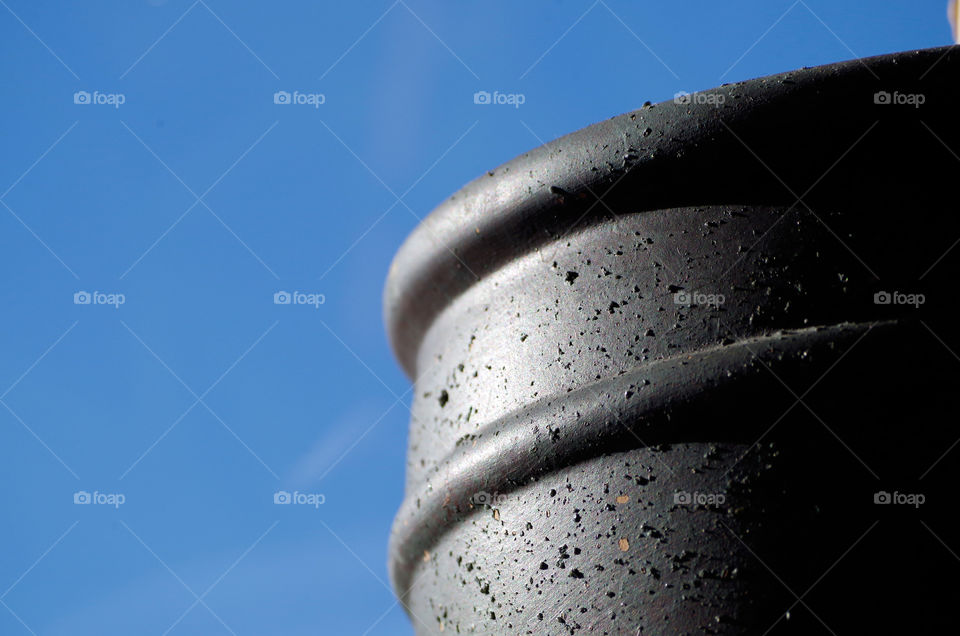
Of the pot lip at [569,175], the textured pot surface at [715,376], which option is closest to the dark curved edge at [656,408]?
the textured pot surface at [715,376]

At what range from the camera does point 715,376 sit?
69 cm

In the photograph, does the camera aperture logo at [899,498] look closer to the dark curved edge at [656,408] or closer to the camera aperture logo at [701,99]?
the dark curved edge at [656,408]

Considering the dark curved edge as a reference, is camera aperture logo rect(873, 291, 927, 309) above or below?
above

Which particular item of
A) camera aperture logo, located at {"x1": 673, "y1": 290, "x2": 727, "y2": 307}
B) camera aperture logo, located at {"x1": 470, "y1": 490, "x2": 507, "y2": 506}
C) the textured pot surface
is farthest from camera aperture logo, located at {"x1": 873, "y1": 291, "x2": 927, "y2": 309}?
camera aperture logo, located at {"x1": 470, "y1": 490, "x2": 507, "y2": 506}

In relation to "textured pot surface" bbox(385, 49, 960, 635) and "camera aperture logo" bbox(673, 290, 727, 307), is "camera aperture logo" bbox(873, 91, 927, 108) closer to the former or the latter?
"textured pot surface" bbox(385, 49, 960, 635)

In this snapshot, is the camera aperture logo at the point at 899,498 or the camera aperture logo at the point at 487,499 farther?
the camera aperture logo at the point at 487,499

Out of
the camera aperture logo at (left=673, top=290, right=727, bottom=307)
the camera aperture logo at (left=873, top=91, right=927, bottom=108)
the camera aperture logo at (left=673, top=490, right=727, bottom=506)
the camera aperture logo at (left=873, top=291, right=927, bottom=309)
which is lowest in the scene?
the camera aperture logo at (left=673, top=490, right=727, bottom=506)

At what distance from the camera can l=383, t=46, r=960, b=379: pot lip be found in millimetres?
768

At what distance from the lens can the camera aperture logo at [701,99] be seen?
0.79 meters

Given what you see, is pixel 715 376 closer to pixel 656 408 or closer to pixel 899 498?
pixel 656 408

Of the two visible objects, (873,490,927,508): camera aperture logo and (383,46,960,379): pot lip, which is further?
(383,46,960,379): pot lip

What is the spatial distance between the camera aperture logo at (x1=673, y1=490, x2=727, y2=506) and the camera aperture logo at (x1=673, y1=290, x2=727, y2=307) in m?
0.15

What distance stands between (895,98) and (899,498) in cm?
33

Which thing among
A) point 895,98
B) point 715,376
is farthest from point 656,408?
point 895,98
